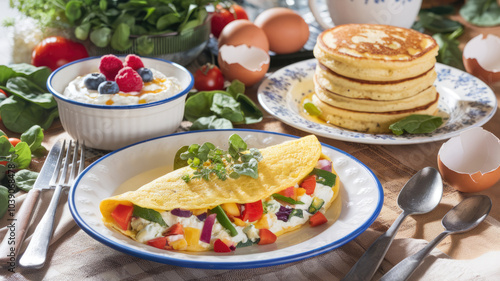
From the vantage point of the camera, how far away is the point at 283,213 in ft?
4.81

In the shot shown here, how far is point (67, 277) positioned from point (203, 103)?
108 centimetres

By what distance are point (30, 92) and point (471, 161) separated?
1.74 meters

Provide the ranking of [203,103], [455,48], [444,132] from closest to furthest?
[444,132]
[203,103]
[455,48]

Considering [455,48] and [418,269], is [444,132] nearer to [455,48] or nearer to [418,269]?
[418,269]

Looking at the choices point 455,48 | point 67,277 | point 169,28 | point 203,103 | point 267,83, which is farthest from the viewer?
point 455,48

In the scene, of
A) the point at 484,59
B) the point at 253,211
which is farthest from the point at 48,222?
the point at 484,59

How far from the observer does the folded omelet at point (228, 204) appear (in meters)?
1.36

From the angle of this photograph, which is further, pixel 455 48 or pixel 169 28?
pixel 455 48

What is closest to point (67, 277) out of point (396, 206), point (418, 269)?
point (418, 269)

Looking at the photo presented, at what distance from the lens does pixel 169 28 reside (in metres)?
2.62

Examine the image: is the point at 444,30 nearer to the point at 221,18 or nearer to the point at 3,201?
the point at 221,18

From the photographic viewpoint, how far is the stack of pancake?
209 cm

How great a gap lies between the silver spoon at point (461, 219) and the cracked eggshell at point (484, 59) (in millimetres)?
1205

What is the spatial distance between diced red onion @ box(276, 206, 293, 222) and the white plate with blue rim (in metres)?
0.61
